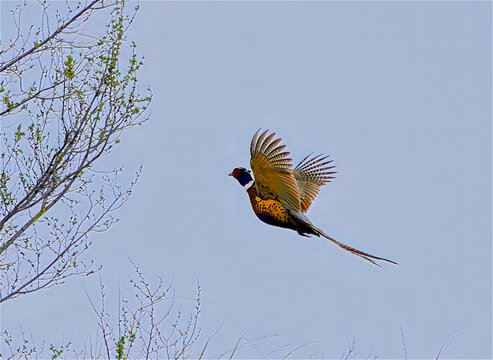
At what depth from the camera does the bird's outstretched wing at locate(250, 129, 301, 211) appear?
7.40 meters

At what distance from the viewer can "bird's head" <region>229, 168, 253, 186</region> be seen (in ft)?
24.7

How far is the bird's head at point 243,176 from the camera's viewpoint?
7543mm

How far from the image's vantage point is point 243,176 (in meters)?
7.60

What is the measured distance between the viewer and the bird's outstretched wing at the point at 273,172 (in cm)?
740

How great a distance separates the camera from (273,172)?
7465 mm

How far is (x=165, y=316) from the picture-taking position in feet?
23.1

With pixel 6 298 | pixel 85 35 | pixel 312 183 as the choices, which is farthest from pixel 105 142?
pixel 312 183

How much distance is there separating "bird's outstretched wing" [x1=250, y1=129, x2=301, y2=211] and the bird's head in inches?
3.7

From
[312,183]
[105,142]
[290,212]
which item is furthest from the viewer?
[312,183]

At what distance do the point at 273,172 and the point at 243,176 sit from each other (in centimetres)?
29

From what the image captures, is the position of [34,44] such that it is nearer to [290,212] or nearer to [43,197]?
[43,197]

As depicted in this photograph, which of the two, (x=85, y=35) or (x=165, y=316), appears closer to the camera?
(x=165, y=316)

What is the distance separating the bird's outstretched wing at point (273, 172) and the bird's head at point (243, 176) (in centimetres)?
9

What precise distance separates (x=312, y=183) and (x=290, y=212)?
1093 mm
